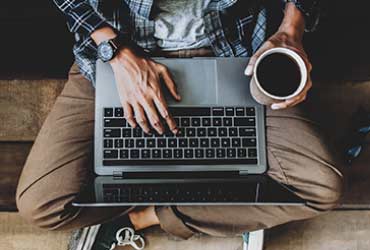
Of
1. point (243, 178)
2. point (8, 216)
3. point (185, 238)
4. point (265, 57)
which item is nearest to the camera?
point (265, 57)

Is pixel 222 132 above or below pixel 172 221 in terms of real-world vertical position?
above

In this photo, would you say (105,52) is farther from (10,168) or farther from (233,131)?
(10,168)

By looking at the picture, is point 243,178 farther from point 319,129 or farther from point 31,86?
point 31,86

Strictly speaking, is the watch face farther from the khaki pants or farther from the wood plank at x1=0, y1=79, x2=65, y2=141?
the wood plank at x1=0, y1=79, x2=65, y2=141

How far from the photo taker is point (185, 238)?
1316 mm

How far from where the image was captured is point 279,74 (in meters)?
1.00

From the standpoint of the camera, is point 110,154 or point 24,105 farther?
point 24,105

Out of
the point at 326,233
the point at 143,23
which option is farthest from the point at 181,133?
the point at 326,233

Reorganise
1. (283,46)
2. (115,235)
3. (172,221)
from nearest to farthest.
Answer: (283,46)
(172,221)
(115,235)

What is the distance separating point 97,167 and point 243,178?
269mm

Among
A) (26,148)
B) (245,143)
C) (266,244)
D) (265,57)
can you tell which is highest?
(265,57)

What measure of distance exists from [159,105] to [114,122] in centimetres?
9

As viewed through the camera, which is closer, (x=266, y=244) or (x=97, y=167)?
(x=97, y=167)

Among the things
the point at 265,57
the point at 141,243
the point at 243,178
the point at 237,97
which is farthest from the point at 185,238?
the point at 265,57
